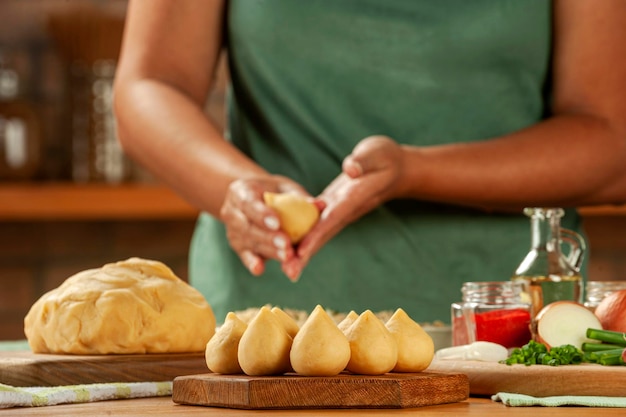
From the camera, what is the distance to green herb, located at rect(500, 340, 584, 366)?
34.7 inches

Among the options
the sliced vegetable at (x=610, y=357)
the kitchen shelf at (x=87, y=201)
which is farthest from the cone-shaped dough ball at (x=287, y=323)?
the kitchen shelf at (x=87, y=201)

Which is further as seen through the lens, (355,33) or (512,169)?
(355,33)

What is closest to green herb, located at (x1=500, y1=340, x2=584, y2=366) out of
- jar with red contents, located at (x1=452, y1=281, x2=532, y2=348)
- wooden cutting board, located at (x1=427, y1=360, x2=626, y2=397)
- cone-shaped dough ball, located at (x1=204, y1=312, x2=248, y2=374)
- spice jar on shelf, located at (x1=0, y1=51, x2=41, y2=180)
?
wooden cutting board, located at (x1=427, y1=360, x2=626, y2=397)

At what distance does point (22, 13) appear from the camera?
299 cm

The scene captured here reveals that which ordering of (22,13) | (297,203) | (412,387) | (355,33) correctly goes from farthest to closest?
1. (22,13)
2. (355,33)
3. (297,203)
4. (412,387)

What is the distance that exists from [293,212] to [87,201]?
1.55 metres

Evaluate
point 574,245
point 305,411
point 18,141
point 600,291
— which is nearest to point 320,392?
point 305,411

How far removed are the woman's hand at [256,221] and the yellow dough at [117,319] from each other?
252 millimetres

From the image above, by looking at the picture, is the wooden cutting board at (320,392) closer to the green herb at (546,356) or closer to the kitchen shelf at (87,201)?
the green herb at (546,356)

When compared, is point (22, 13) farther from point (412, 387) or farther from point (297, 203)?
point (412, 387)

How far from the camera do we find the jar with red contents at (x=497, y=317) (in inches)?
40.4

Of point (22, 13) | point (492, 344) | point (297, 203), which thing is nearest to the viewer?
point (492, 344)

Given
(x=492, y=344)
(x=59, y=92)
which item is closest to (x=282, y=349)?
(x=492, y=344)

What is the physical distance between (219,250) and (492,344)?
29.0 inches
